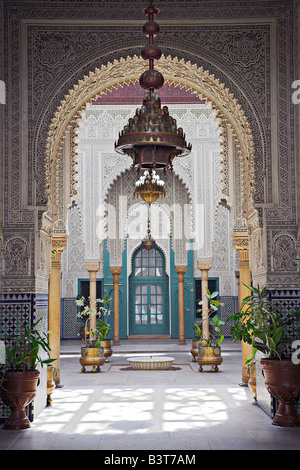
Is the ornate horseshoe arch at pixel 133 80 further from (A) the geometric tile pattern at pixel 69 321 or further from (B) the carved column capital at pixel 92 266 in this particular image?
(A) the geometric tile pattern at pixel 69 321

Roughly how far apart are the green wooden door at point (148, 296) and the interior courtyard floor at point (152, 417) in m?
7.00

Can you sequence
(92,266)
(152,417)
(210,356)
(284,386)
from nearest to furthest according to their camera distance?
(284,386)
(152,417)
(210,356)
(92,266)

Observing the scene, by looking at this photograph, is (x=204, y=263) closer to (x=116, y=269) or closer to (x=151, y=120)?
(x=116, y=269)

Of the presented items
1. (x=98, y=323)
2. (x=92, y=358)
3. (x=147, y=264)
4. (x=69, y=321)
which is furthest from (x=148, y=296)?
(x=92, y=358)

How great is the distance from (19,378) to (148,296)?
36.8 ft

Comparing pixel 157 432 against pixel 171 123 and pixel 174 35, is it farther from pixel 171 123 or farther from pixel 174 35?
pixel 174 35

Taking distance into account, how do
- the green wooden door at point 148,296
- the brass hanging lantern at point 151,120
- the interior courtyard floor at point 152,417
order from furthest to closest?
the green wooden door at point 148,296, the brass hanging lantern at point 151,120, the interior courtyard floor at point 152,417

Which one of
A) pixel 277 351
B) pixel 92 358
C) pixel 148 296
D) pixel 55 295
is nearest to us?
pixel 277 351

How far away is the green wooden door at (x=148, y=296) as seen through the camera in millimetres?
15633

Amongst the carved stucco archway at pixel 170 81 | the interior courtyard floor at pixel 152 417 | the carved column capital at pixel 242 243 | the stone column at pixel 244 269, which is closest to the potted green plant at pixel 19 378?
the interior courtyard floor at pixel 152 417

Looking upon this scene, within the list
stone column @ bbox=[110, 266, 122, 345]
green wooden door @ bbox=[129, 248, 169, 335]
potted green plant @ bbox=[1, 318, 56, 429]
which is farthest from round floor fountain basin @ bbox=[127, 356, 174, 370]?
green wooden door @ bbox=[129, 248, 169, 335]

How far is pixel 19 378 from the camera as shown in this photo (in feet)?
14.9
